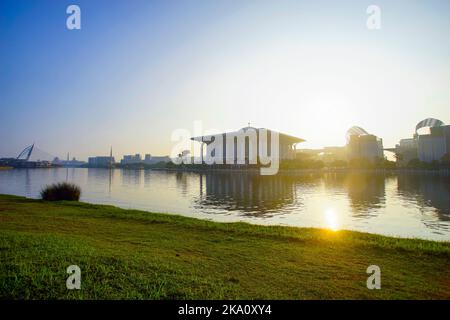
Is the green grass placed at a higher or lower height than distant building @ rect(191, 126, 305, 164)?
lower

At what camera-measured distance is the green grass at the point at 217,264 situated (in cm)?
549

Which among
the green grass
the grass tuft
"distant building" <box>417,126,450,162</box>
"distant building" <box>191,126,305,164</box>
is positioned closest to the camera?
the green grass

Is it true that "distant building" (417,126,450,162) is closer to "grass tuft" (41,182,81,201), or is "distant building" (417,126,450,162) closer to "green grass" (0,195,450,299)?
"grass tuft" (41,182,81,201)

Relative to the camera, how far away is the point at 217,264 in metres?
7.21

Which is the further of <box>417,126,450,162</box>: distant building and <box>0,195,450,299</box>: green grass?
<box>417,126,450,162</box>: distant building

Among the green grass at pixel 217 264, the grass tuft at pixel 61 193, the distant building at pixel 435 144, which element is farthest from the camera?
the distant building at pixel 435 144

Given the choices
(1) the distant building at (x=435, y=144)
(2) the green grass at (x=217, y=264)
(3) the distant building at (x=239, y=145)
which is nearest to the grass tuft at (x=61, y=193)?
(2) the green grass at (x=217, y=264)

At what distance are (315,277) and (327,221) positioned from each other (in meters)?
12.5

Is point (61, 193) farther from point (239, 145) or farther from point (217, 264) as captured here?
point (239, 145)

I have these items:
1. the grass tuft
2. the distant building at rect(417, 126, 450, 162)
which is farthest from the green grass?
the distant building at rect(417, 126, 450, 162)

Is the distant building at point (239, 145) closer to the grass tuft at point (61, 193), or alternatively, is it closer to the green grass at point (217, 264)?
the grass tuft at point (61, 193)

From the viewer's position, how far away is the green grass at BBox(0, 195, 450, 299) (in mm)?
5488
